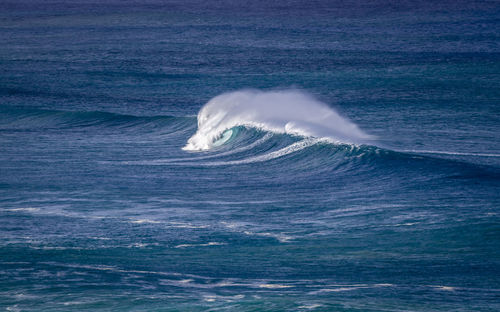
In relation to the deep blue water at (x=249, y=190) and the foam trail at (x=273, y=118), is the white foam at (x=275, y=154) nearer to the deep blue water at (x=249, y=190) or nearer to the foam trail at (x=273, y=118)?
the deep blue water at (x=249, y=190)

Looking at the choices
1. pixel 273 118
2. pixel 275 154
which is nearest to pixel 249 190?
pixel 275 154

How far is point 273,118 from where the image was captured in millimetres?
34719

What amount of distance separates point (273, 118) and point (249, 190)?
10.2m

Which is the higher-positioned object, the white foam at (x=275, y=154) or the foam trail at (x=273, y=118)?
the foam trail at (x=273, y=118)

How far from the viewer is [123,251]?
1864 cm

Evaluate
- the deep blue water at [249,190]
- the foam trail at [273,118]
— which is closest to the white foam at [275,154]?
the deep blue water at [249,190]

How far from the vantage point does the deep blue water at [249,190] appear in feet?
53.7

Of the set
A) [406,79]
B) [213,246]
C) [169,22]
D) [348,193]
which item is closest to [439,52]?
[406,79]

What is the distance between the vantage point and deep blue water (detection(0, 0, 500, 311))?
644 inches

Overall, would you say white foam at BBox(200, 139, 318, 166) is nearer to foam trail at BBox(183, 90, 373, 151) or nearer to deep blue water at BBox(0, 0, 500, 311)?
deep blue water at BBox(0, 0, 500, 311)

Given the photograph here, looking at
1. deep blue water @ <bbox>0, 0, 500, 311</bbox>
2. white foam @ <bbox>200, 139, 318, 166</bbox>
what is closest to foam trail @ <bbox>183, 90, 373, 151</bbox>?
deep blue water @ <bbox>0, 0, 500, 311</bbox>

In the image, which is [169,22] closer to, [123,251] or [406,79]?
[406,79]

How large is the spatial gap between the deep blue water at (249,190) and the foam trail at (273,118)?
0.14 m

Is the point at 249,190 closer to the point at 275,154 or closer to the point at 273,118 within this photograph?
the point at 275,154
